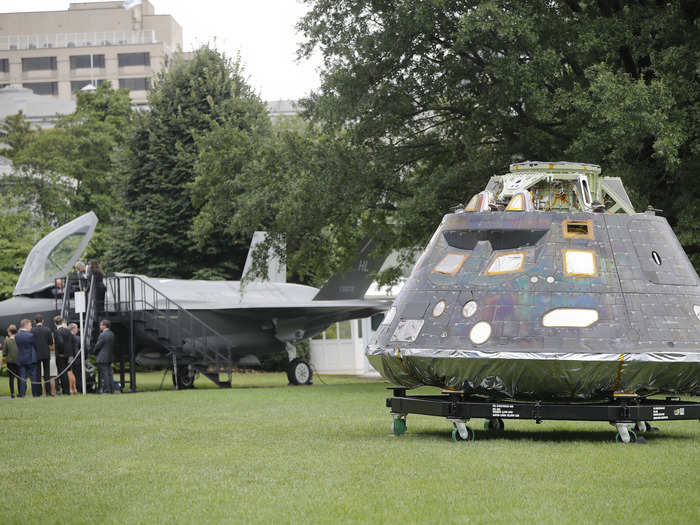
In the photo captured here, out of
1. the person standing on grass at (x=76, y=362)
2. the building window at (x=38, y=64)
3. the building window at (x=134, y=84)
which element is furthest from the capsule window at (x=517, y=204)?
the building window at (x=38, y=64)

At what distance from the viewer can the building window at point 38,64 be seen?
9362 cm

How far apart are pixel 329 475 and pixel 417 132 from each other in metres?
16.9

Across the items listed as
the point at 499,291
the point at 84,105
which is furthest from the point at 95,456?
the point at 84,105

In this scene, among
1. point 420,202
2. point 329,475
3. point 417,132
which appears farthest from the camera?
point 417,132

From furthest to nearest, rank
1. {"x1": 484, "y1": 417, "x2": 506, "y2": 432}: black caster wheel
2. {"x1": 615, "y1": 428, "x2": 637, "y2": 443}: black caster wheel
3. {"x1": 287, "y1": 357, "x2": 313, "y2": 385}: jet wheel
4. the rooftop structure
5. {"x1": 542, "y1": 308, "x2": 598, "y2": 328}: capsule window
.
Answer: the rooftop structure
{"x1": 287, "y1": 357, "x2": 313, "y2": 385}: jet wheel
{"x1": 484, "y1": 417, "x2": 506, "y2": 432}: black caster wheel
{"x1": 615, "y1": 428, "x2": 637, "y2": 443}: black caster wheel
{"x1": 542, "y1": 308, "x2": 598, "y2": 328}: capsule window

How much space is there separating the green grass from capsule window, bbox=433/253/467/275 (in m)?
1.96

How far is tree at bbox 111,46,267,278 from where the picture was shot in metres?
39.0

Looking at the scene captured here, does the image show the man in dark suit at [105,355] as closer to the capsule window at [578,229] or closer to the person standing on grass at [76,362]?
the person standing on grass at [76,362]

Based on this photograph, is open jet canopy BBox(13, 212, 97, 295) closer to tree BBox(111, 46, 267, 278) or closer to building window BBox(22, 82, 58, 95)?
tree BBox(111, 46, 267, 278)

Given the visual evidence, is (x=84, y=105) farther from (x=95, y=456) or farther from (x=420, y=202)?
(x=95, y=456)

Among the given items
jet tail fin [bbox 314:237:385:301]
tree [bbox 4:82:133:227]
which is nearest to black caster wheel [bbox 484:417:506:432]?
jet tail fin [bbox 314:237:385:301]

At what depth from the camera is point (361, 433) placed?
495 inches

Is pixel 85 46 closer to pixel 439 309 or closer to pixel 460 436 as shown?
pixel 439 309

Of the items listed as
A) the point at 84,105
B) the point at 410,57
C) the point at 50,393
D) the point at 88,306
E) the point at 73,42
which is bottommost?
the point at 50,393
